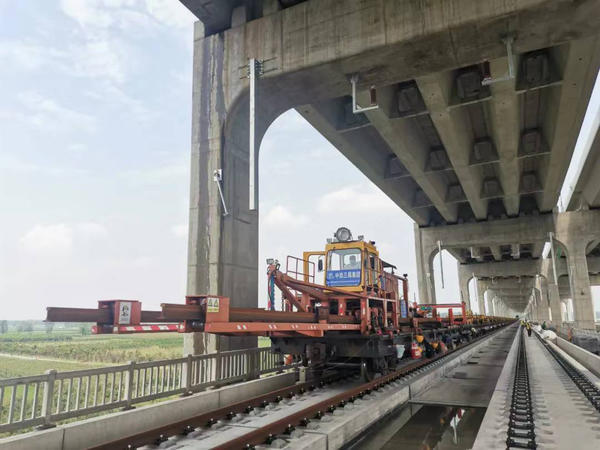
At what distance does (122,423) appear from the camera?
6.27 m

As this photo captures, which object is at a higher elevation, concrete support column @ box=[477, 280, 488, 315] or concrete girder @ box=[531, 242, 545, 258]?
concrete girder @ box=[531, 242, 545, 258]

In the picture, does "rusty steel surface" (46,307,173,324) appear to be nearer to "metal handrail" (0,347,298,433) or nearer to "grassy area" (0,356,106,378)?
"metal handrail" (0,347,298,433)

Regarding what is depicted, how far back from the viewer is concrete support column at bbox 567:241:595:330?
2912 centimetres

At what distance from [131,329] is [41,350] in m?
49.3

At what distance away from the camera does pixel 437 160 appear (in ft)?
70.4

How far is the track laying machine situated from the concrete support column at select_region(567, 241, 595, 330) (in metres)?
20.8

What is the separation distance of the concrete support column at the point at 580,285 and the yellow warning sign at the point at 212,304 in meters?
30.8

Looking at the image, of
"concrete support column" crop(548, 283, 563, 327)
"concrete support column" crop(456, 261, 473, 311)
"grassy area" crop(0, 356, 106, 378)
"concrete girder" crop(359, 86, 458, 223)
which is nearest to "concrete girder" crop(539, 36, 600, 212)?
"concrete girder" crop(359, 86, 458, 223)

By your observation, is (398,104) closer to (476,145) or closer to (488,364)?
(476,145)

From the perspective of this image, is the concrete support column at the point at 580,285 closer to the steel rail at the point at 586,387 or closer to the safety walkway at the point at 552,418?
the steel rail at the point at 586,387

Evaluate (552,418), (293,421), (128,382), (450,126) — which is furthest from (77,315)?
(450,126)

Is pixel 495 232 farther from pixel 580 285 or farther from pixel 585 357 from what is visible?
pixel 585 357

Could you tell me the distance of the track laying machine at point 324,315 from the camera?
5188mm

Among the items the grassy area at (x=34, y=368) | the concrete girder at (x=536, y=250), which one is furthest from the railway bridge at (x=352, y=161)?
the concrete girder at (x=536, y=250)
